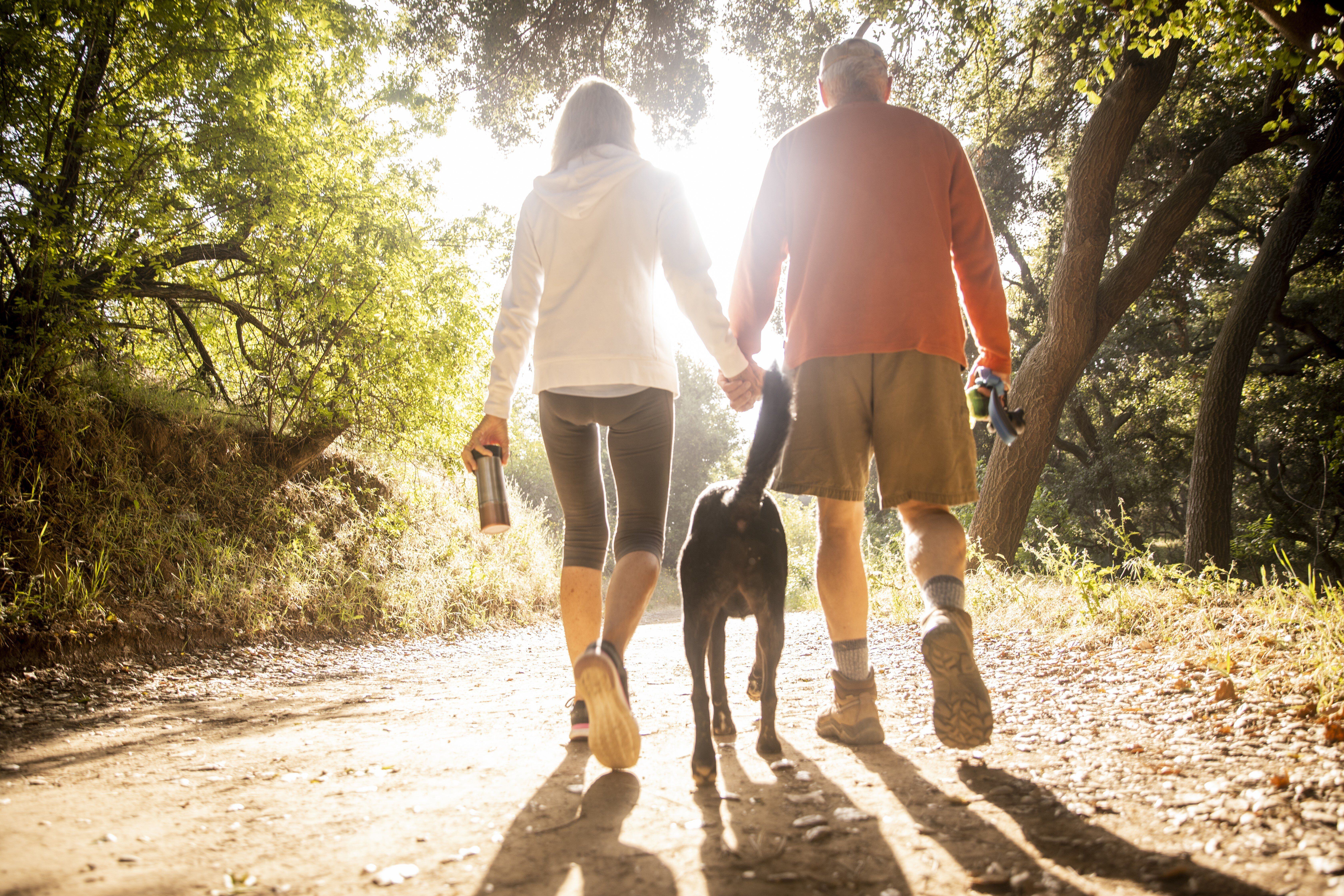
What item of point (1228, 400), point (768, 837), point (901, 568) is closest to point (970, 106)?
point (1228, 400)

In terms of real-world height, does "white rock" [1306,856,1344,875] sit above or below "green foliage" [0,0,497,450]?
below

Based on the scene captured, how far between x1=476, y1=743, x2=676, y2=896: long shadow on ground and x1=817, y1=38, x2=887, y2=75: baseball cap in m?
2.73

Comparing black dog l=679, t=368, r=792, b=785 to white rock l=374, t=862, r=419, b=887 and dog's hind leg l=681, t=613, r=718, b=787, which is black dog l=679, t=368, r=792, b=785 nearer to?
dog's hind leg l=681, t=613, r=718, b=787

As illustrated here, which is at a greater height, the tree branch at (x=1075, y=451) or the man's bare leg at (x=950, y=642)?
the tree branch at (x=1075, y=451)

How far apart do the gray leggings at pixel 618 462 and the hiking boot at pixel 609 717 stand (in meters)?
0.61

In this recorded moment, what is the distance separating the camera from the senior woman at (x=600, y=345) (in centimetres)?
239

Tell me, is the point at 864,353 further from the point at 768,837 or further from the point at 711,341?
the point at 768,837

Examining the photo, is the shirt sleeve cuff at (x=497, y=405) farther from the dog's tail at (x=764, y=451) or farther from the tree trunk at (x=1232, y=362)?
the tree trunk at (x=1232, y=362)

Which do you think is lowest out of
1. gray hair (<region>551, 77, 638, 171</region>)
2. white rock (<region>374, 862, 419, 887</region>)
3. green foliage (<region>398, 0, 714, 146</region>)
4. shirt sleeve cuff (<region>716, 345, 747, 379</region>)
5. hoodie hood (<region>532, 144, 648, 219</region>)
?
white rock (<region>374, 862, 419, 887</region>)

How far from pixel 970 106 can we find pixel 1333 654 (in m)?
8.47

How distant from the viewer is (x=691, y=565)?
2135mm

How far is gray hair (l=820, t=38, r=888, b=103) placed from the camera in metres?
2.59

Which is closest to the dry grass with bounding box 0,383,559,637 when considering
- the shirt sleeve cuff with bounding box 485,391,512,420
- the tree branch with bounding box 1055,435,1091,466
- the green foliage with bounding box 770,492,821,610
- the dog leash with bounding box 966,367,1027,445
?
the shirt sleeve cuff with bounding box 485,391,512,420

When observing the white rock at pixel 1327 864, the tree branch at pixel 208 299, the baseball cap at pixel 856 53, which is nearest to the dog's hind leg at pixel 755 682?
the white rock at pixel 1327 864
